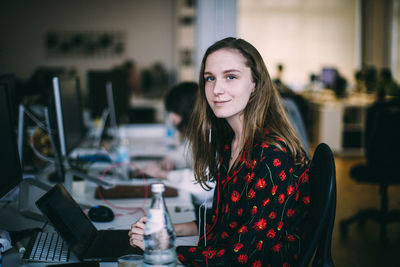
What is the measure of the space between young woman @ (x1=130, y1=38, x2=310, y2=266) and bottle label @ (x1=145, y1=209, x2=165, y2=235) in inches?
9.7

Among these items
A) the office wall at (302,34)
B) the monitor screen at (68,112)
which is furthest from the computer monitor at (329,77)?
the monitor screen at (68,112)

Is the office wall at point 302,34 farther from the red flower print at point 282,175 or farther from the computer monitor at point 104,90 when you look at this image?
the red flower print at point 282,175

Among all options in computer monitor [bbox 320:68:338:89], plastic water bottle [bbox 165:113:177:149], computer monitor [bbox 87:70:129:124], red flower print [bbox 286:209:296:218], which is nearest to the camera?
red flower print [bbox 286:209:296:218]

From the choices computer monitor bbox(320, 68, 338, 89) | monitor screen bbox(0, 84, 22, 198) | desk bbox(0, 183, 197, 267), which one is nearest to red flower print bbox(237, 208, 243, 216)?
desk bbox(0, 183, 197, 267)

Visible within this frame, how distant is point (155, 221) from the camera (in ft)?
3.07

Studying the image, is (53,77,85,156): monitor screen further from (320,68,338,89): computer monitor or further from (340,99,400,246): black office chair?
(320,68,338,89): computer monitor

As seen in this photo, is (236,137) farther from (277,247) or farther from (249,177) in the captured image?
(277,247)

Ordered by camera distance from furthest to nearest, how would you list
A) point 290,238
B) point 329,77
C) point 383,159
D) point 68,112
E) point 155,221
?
point 329,77, point 383,159, point 68,112, point 290,238, point 155,221

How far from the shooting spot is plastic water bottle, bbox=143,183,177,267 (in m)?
0.94

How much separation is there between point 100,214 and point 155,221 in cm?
61

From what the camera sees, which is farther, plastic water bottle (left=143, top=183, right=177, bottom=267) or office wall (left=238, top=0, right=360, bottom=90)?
office wall (left=238, top=0, right=360, bottom=90)

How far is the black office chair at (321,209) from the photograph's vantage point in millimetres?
1042

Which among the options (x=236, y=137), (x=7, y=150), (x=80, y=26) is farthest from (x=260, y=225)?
(x=80, y=26)

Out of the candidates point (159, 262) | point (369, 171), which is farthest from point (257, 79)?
point (369, 171)
